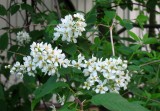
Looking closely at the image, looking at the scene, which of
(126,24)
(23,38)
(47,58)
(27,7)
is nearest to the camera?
(47,58)

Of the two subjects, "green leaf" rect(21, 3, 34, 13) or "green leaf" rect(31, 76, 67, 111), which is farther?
"green leaf" rect(21, 3, 34, 13)

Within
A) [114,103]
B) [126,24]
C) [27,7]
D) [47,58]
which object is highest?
[27,7]

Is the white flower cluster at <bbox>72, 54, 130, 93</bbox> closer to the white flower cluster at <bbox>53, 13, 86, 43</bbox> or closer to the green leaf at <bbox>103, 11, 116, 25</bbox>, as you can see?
the white flower cluster at <bbox>53, 13, 86, 43</bbox>

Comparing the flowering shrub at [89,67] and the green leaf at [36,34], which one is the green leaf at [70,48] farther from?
the green leaf at [36,34]

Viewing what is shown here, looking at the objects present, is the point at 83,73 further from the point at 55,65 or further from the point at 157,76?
the point at 157,76

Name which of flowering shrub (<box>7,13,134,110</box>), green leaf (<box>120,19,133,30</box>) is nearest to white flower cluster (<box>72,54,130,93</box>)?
flowering shrub (<box>7,13,134,110</box>)

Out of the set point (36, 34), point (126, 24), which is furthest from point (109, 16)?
point (36, 34)

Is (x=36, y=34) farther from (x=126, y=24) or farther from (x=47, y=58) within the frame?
(x=47, y=58)

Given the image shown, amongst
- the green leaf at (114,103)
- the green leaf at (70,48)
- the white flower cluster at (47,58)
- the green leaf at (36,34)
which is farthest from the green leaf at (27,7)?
the green leaf at (114,103)
